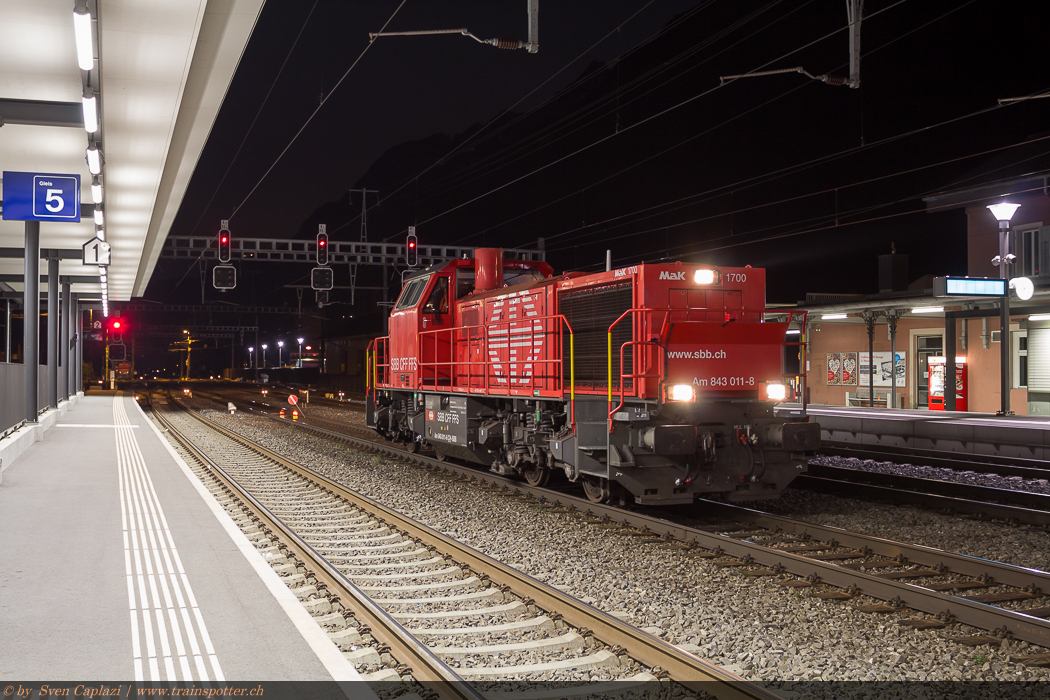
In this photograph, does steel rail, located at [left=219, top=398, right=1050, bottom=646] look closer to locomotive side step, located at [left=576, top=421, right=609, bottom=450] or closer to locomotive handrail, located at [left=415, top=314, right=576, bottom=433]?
locomotive side step, located at [left=576, top=421, right=609, bottom=450]

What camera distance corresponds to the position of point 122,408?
30.9 m

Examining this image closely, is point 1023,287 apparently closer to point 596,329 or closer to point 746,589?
point 596,329

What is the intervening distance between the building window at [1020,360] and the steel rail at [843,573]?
16.9 m

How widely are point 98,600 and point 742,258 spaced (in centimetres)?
4686

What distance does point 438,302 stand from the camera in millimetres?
13984

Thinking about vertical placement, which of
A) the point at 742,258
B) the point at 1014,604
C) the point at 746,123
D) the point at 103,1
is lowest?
the point at 1014,604

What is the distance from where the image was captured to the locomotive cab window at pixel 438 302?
1394 centimetres

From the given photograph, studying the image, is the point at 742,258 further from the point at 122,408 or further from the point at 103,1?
the point at 103,1

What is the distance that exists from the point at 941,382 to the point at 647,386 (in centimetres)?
1770

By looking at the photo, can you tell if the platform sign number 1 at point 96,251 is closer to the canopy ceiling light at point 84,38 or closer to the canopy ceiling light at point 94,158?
the canopy ceiling light at point 94,158

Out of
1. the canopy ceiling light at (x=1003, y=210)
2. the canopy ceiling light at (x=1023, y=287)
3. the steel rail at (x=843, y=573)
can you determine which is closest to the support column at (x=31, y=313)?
the steel rail at (x=843, y=573)

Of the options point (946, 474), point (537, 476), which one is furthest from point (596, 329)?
point (946, 474)

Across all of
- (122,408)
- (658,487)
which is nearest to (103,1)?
(658,487)

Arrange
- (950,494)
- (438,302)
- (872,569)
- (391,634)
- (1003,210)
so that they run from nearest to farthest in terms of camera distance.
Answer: (391,634) → (872,569) → (950,494) → (438,302) → (1003,210)
